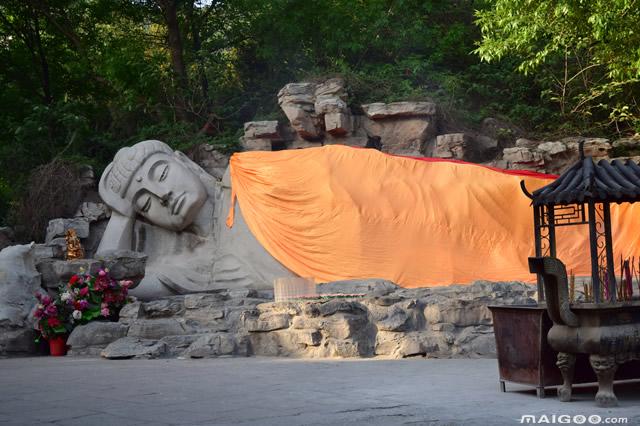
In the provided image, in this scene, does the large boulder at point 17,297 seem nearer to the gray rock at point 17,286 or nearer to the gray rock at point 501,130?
the gray rock at point 17,286

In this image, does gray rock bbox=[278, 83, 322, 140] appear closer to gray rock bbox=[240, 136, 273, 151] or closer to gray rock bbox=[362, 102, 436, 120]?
gray rock bbox=[240, 136, 273, 151]

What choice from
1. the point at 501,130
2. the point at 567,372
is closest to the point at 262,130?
the point at 501,130

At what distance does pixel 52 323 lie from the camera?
29.7 ft

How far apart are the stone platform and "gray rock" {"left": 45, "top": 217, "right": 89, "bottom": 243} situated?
3.13 meters

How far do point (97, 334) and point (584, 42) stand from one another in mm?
7835

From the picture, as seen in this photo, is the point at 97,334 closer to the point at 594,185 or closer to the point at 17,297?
the point at 17,297

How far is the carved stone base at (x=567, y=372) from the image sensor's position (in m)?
4.88

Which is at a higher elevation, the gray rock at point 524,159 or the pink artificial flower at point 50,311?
the gray rock at point 524,159

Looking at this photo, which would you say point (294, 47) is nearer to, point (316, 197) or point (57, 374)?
point (316, 197)

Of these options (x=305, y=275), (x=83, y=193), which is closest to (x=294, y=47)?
(x=83, y=193)

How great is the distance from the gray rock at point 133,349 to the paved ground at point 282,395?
29.0 inches

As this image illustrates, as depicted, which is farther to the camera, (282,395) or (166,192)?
(166,192)

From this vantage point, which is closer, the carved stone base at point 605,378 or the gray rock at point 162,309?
the carved stone base at point 605,378

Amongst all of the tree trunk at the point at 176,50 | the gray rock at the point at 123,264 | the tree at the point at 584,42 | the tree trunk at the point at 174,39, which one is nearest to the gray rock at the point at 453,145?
the tree at the point at 584,42
